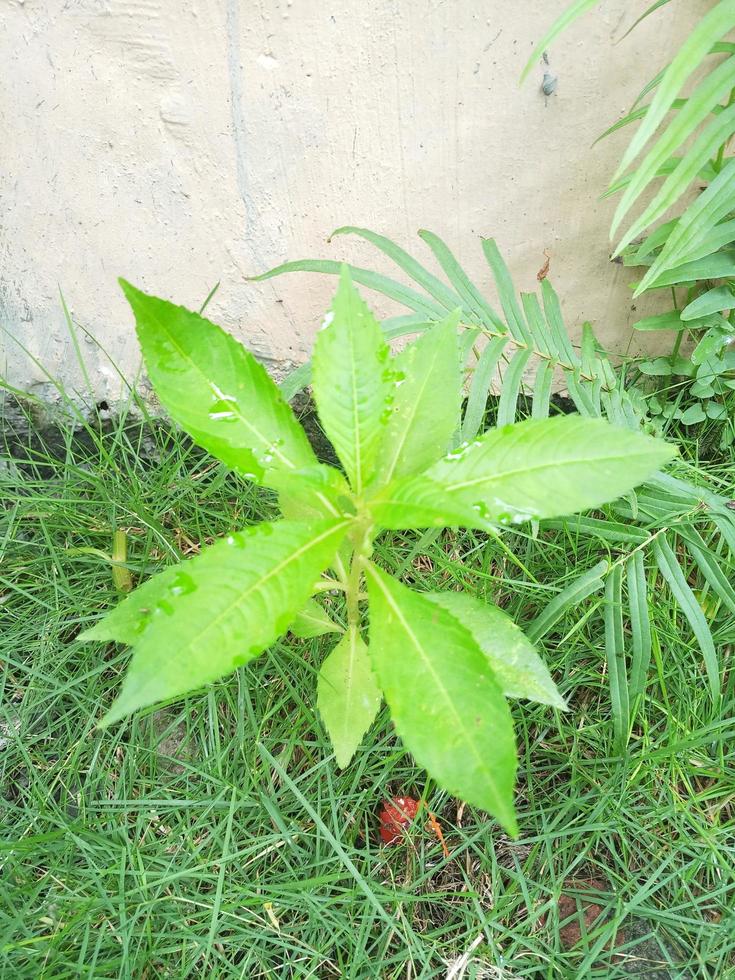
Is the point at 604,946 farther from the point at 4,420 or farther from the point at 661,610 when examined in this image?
the point at 4,420

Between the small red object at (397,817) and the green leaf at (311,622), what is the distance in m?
0.38

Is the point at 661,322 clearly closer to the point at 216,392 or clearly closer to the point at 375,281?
the point at 375,281

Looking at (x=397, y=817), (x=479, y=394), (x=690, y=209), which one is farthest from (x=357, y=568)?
(x=690, y=209)

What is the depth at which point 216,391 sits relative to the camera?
0.97m

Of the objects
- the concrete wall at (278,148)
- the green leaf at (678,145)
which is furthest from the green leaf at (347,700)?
the concrete wall at (278,148)

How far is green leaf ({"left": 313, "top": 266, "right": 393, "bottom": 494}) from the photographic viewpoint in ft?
3.19

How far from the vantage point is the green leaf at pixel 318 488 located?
0.91 m

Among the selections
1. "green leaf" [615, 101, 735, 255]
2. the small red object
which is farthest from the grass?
"green leaf" [615, 101, 735, 255]

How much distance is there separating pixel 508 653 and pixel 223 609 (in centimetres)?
51

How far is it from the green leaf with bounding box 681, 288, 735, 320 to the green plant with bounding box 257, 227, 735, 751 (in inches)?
7.7

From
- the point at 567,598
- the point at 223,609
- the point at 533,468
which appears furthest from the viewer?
the point at 567,598

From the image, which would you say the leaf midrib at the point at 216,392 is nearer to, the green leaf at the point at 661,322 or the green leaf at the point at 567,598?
the green leaf at the point at 567,598

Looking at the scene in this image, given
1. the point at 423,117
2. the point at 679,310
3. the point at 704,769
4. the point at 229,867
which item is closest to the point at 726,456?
the point at 679,310

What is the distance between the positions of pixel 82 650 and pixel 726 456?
4.87 ft
